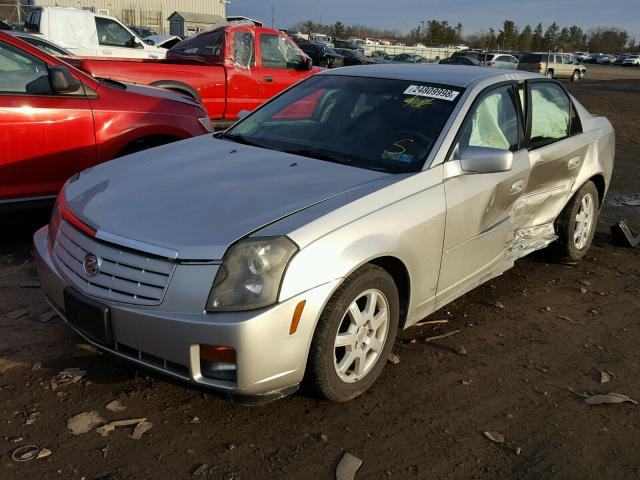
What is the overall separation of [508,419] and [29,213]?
12.6 ft

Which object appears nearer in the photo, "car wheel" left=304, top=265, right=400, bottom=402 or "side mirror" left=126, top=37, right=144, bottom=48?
"car wheel" left=304, top=265, right=400, bottom=402

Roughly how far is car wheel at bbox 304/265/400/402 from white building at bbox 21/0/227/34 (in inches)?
2017

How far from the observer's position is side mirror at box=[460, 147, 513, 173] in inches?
142

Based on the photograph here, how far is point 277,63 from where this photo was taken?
9.85 metres

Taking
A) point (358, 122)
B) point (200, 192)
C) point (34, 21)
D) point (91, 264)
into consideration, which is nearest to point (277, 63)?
point (358, 122)

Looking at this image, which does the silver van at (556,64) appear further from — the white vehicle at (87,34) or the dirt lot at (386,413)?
the dirt lot at (386,413)

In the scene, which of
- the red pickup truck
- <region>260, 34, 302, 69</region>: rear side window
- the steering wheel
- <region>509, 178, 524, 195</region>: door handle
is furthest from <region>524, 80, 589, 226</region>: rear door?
<region>260, 34, 302, 69</region>: rear side window

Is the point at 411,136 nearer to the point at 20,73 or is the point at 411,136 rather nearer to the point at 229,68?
the point at 20,73

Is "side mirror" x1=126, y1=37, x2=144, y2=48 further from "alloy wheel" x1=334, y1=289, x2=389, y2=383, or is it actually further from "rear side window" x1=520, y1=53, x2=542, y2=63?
"rear side window" x1=520, y1=53, x2=542, y2=63

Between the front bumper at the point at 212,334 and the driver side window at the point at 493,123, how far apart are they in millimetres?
1693

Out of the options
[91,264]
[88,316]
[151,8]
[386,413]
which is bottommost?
[386,413]

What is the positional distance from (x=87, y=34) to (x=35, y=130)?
10753 mm

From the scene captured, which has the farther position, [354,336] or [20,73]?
[20,73]

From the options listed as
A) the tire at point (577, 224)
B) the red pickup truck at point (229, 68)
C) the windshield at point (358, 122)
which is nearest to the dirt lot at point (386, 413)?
the tire at point (577, 224)
